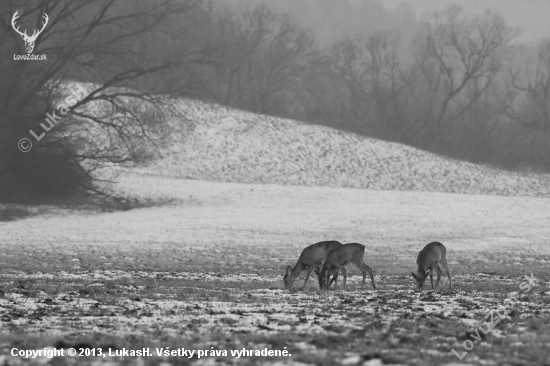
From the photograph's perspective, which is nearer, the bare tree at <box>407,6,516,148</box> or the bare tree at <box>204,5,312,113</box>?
the bare tree at <box>407,6,516,148</box>

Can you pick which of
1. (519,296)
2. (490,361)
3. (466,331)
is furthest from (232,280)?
(490,361)

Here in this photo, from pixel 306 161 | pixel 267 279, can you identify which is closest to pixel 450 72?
pixel 306 161

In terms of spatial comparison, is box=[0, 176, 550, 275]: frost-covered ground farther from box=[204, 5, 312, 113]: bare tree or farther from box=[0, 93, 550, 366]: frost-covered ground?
box=[204, 5, 312, 113]: bare tree

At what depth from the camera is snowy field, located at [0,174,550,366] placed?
9945 mm

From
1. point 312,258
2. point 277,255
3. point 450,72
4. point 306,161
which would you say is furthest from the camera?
point 450,72

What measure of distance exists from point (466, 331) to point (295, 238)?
2372cm

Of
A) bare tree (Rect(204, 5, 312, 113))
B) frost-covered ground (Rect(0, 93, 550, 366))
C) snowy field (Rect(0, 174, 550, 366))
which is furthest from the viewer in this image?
bare tree (Rect(204, 5, 312, 113))

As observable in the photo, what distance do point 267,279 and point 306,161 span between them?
37.0 metres

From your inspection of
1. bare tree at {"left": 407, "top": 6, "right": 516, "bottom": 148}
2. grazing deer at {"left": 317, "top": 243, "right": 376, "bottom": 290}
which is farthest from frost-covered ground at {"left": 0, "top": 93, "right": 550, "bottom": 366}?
bare tree at {"left": 407, "top": 6, "right": 516, "bottom": 148}

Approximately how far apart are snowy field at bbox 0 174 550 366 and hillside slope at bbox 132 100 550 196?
480 cm

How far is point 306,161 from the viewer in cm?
5719

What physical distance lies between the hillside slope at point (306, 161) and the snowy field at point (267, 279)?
15.7 ft

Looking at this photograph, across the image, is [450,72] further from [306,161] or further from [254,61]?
[306,161]

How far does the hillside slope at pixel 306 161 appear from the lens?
178 feet
